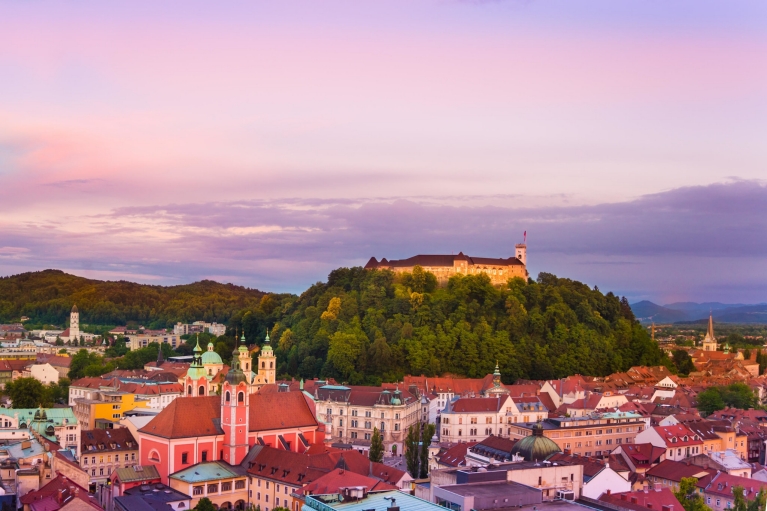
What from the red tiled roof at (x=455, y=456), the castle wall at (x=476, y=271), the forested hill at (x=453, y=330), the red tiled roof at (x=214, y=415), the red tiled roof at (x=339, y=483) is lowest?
the red tiled roof at (x=455, y=456)

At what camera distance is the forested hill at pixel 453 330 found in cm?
9469

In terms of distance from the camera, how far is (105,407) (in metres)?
75.5

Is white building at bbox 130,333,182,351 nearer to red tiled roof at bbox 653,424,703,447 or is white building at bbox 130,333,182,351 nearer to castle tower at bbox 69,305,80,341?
castle tower at bbox 69,305,80,341

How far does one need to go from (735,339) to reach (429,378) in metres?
108

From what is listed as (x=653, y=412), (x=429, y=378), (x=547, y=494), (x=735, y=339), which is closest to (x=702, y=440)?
(x=653, y=412)

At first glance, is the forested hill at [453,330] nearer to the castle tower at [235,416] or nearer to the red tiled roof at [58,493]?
the castle tower at [235,416]

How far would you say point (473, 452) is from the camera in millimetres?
55094

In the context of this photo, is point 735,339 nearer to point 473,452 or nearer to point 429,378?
point 429,378

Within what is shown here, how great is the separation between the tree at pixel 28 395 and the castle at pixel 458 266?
45.2 meters

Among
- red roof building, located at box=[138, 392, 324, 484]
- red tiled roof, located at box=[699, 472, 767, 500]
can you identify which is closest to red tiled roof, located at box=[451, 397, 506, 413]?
red roof building, located at box=[138, 392, 324, 484]

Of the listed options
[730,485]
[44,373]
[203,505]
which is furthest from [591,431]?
[44,373]

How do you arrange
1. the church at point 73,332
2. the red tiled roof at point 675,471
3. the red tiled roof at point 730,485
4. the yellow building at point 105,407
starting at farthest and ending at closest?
the church at point 73,332
the yellow building at point 105,407
the red tiled roof at point 675,471
the red tiled roof at point 730,485

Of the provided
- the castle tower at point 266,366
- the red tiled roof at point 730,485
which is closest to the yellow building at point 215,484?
the red tiled roof at point 730,485

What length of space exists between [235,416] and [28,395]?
34741mm
